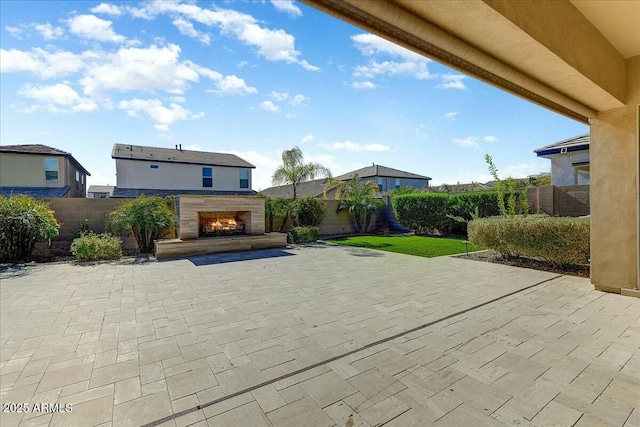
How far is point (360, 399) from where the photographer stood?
2.24 metres

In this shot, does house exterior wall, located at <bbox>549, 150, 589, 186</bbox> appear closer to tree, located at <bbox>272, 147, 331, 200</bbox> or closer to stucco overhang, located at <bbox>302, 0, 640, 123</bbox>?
stucco overhang, located at <bbox>302, 0, 640, 123</bbox>

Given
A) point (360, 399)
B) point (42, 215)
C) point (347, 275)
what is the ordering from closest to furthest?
point (360, 399) < point (347, 275) < point (42, 215)

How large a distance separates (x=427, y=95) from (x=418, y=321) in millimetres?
7636

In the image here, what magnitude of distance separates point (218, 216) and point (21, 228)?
521cm

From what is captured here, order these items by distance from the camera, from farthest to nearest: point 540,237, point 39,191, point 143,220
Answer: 1. point 39,191
2. point 143,220
3. point 540,237

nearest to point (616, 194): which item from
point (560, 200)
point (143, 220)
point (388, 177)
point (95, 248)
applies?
point (560, 200)

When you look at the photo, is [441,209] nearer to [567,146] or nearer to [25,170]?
[567,146]

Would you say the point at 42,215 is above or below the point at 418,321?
above

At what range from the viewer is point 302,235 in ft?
39.9

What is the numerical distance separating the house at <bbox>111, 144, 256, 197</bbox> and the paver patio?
12606 millimetres

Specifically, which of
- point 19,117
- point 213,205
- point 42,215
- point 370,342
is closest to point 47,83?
point 19,117

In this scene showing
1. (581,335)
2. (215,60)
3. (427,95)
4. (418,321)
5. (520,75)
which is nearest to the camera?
(520,75)

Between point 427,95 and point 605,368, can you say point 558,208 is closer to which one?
point 427,95

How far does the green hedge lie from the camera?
476 inches
